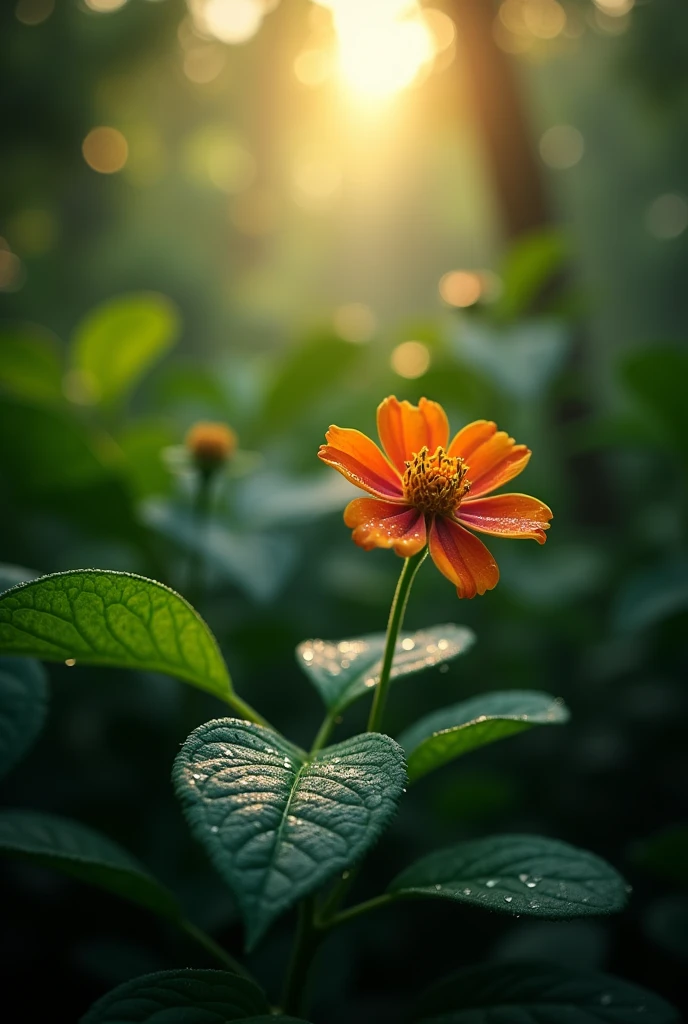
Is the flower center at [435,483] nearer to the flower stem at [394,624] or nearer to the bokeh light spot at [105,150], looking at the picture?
the flower stem at [394,624]

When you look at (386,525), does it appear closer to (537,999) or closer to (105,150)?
(537,999)

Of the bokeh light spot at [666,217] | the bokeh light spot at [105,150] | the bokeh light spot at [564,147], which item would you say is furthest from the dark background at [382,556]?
the bokeh light spot at [564,147]

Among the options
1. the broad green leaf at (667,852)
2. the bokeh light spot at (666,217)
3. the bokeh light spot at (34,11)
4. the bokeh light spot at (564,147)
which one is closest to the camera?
the broad green leaf at (667,852)

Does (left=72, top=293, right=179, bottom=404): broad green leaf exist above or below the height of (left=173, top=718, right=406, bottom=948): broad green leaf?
above

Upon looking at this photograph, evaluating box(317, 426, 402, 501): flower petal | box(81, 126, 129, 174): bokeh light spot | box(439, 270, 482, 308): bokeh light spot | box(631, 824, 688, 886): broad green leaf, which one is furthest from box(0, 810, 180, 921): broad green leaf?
box(81, 126, 129, 174): bokeh light spot

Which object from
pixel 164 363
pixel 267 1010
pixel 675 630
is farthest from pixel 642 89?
pixel 267 1010

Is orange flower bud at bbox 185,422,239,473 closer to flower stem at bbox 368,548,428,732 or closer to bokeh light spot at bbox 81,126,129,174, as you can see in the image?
flower stem at bbox 368,548,428,732

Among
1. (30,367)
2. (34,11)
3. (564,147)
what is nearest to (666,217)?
(564,147)
